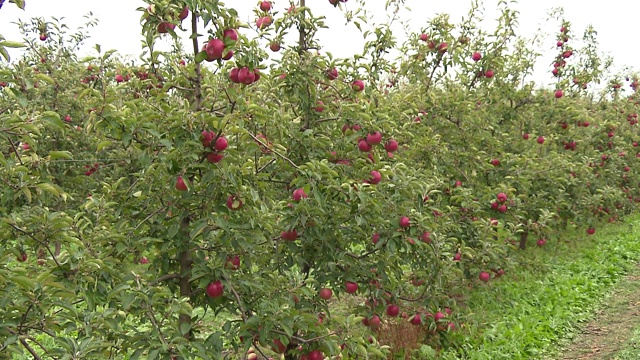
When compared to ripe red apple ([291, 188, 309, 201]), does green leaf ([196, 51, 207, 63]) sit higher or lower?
higher

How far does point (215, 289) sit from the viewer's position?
319cm

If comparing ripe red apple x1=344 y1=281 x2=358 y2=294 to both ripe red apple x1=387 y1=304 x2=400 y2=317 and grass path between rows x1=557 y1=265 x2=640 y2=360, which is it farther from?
grass path between rows x1=557 y1=265 x2=640 y2=360

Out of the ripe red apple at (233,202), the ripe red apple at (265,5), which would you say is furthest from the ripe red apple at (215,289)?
the ripe red apple at (265,5)

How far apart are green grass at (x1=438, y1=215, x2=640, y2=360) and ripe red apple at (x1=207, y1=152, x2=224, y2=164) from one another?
11.1 feet

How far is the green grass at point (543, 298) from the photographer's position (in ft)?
Answer: 18.8

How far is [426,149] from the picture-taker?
6215 millimetres

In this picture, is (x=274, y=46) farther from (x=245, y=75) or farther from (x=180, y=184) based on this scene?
(x=180, y=184)

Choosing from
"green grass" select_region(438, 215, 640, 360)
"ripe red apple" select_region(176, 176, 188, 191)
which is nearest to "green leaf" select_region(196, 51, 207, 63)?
"ripe red apple" select_region(176, 176, 188, 191)

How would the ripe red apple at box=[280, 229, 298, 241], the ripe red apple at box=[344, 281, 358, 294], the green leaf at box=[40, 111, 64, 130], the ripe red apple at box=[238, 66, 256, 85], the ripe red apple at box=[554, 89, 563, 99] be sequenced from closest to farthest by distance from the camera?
the green leaf at box=[40, 111, 64, 130]
the ripe red apple at box=[238, 66, 256, 85]
the ripe red apple at box=[280, 229, 298, 241]
the ripe red apple at box=[344, 281, 358, 294]
the ripe red apple at box=[554, 89, 563, 99]

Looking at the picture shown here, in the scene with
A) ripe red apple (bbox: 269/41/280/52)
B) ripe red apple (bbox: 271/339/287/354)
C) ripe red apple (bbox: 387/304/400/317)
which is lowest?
ripe red apple (bbox: 271/339/287/354)

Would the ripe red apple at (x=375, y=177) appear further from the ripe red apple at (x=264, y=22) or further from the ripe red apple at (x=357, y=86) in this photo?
the ripe red apple at (x=264, y=22)

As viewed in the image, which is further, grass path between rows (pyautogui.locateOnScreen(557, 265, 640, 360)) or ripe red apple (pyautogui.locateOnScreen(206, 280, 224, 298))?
grass path between rows (pyautogui.locateOnScreen(557, 265, 640, 360))

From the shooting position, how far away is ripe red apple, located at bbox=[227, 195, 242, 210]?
299 centimetres

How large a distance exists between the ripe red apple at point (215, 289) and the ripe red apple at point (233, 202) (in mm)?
456
